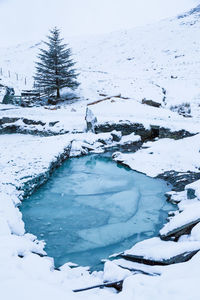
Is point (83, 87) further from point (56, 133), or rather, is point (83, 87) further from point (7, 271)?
point (7, 271)

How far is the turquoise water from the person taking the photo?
19.0ft

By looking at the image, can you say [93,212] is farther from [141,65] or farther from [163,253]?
[141,65]

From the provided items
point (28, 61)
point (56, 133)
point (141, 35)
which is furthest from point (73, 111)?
point (141, 35)

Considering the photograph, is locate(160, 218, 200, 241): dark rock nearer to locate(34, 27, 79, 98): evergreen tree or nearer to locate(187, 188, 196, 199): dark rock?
locate(187, 188, 196, 199): dark rock

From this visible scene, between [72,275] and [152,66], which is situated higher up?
[152,66]

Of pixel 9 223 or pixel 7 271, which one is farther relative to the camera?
pixel 9 223

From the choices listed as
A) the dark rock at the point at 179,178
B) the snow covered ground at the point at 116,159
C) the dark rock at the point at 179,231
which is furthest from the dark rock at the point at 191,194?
the dark rock at the point at 179,231

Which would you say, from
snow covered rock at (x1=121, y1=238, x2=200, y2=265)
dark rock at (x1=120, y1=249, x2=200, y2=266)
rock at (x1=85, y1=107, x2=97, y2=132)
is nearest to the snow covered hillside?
rock at (x1=85, y1=107, x2=97, y2=132)

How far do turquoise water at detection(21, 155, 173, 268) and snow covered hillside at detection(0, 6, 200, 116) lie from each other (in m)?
9.66

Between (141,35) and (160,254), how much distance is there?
53604mm

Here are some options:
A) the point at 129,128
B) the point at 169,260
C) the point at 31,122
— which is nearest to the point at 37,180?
the point at 169,260

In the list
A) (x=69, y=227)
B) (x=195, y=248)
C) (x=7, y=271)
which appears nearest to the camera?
(x=7, y=271)

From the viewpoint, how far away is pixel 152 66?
34250mm

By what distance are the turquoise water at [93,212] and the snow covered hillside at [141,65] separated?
9.66m
